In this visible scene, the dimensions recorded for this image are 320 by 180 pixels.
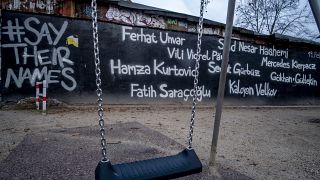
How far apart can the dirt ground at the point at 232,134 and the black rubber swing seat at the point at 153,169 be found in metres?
1.37

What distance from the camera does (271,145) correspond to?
527cm

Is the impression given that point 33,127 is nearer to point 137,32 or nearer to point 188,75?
point 137,32

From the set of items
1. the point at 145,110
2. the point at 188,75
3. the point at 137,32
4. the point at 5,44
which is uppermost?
the point at 137,32

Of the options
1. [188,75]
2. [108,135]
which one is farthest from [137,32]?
[108,135]

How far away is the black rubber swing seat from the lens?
2.25 metres

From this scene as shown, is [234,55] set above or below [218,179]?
above

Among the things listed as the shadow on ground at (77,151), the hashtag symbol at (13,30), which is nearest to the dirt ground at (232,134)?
the shadow on ground at (77,151)

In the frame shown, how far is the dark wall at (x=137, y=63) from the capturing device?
7.64 metres

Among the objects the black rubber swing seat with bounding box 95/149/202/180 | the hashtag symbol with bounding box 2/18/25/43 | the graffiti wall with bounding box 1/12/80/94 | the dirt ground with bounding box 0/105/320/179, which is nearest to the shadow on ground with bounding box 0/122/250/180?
the dirt ground with bounding box 0/105/320/179

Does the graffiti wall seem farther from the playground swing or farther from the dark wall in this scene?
the playground swing

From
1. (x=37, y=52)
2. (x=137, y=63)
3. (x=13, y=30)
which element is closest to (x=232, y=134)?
(x=137, y=63)

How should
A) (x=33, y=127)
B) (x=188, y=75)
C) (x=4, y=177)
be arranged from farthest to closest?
(x=188, y=75), (x=33, y=127), (x=4, y=177)

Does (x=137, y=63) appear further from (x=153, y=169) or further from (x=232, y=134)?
(x=153, y=169)

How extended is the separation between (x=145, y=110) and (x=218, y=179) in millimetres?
5367
